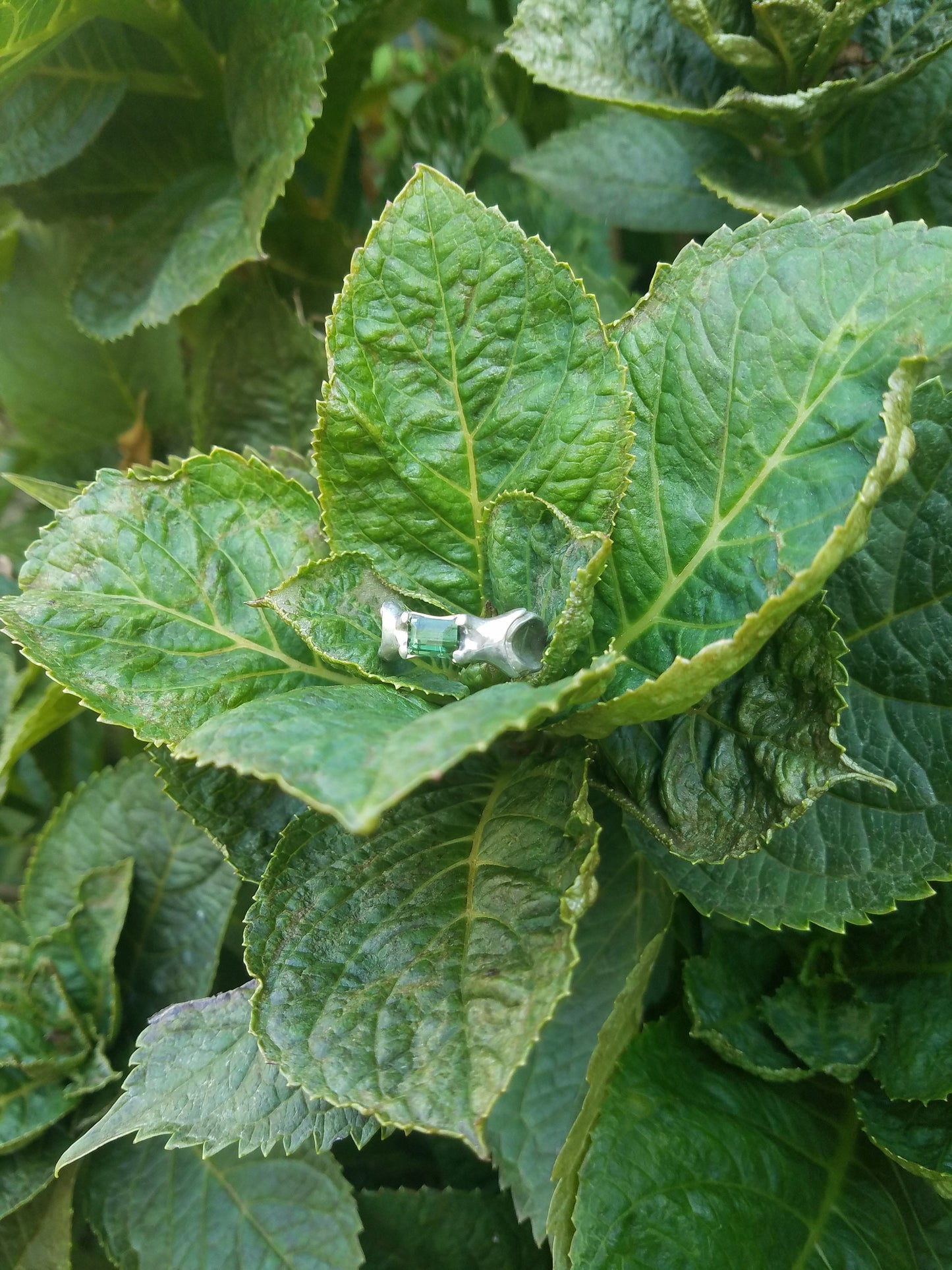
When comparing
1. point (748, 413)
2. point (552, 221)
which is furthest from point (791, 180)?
point (748, 413)

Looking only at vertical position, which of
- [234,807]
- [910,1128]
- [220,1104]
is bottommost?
[910,1128]

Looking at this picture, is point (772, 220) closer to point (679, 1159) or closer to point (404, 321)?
point (404, 321)

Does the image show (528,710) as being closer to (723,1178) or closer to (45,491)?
(723,1178)

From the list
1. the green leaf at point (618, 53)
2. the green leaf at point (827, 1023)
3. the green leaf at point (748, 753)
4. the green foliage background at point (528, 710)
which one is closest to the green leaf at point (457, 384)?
the green foliage background at point (528, 710)

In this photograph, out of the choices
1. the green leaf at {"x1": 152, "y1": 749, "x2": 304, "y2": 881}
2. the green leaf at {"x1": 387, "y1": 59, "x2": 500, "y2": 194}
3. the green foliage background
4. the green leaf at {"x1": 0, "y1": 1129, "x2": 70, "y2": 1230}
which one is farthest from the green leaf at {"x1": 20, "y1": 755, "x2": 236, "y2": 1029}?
the green leaf at {"x1": 387, "y1": 59, "x2": 500, "y2": 194}

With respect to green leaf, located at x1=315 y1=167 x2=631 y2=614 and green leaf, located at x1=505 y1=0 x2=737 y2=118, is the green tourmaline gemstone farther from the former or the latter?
green leaf, located at x1=505 y1=0 x2=737 y2=118

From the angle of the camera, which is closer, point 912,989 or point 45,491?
point 912,989

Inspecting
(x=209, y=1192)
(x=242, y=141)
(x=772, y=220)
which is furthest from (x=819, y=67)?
(x=209, y=1192)
